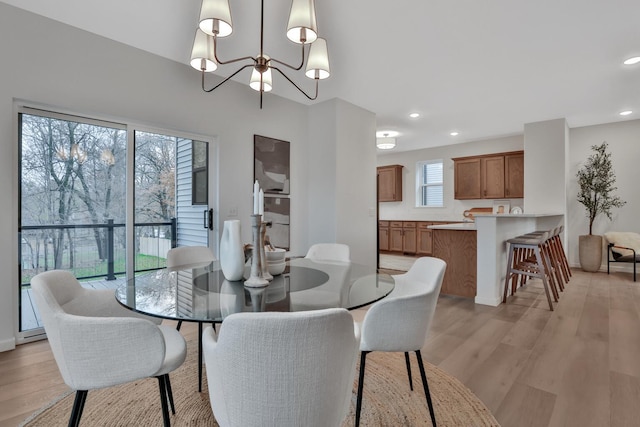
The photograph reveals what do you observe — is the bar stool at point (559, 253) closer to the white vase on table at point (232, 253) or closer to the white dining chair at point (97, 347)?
the white vase on table at point (232, 253)

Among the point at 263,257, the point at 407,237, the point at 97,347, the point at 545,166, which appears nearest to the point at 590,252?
the point at 545,166

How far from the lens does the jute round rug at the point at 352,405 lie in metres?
1.64

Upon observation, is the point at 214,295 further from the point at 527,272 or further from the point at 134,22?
the point at 527,272

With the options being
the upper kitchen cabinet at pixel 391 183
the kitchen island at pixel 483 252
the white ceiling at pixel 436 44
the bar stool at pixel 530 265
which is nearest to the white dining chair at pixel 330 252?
the white ceiling at pixel 436 44

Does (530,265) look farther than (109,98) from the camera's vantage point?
Yes

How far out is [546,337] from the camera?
275 cm

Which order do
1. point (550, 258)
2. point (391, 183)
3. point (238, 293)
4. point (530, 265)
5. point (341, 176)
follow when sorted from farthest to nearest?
point (391, 183), point (341, 176), point (550, 258), point (530, 265), point (238, 293)

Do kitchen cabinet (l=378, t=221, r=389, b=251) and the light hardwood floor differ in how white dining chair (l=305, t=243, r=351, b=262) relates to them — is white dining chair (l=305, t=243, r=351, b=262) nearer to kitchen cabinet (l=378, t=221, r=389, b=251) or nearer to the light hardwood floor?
the light hardwood floor

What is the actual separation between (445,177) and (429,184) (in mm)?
438

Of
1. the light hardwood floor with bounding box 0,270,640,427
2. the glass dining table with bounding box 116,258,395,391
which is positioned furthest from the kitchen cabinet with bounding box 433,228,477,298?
the glass dining table with bounding box 116,258,395,391

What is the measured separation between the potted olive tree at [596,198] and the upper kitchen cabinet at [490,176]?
0.99m

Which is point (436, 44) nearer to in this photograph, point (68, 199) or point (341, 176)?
point (341, 176)

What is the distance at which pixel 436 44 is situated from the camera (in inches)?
117

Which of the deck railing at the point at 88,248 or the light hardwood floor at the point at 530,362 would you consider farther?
the deck railing at the point at 88,248
